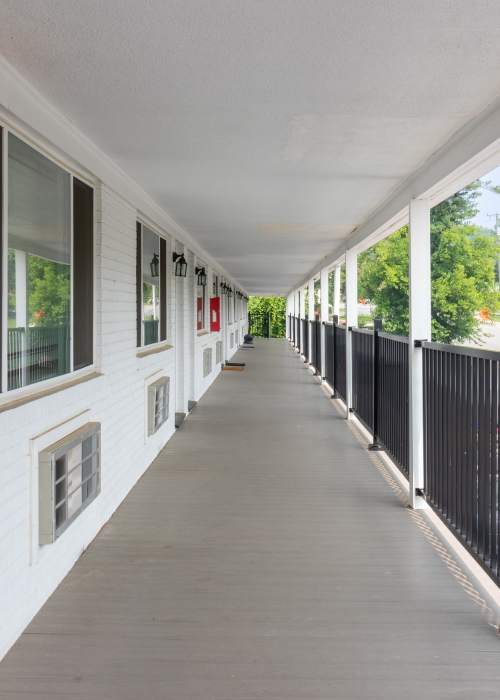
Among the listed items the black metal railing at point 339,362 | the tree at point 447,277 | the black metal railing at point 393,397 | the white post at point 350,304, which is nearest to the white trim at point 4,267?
the black metal railing at point 393,397

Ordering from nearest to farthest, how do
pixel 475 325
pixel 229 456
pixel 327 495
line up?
pixel 327 495
pixel 229 456
pixel 475 325

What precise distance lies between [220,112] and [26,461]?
2072mm

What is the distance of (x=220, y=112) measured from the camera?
140 inches

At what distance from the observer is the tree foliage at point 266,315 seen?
4341 cm

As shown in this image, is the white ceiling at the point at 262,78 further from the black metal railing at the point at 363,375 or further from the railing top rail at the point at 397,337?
the black metal railing at the point at 363,375

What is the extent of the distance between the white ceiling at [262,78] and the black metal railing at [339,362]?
15.1ft

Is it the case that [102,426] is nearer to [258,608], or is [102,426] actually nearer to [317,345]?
[258,608]

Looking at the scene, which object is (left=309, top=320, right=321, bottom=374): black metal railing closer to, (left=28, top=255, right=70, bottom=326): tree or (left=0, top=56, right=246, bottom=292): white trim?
(left=0, top=56, right=246, bottom=292): white trim

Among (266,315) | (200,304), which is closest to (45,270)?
(200,304)

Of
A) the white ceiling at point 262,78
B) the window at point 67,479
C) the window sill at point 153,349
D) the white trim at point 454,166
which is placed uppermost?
the white ceiling at point 262,78

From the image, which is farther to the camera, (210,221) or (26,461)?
(210,221)

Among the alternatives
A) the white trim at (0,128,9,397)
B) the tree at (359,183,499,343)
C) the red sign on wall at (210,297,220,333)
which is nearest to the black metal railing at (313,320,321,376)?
the red sign on wall at (210,297,220,333)

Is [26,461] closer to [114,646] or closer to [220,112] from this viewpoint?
[114,646]

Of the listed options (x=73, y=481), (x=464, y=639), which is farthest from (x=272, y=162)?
(x=464, y=639)
